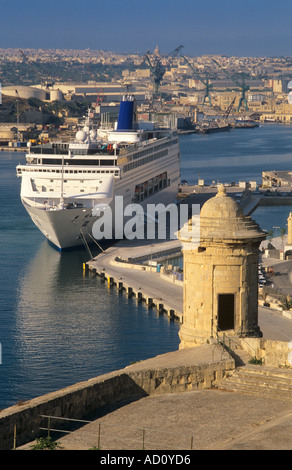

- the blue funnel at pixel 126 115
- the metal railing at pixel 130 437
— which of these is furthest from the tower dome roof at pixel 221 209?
the blue funnel at pixel 126 115

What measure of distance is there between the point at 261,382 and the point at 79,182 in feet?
110

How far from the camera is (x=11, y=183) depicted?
73062mm

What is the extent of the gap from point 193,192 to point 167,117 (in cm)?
539

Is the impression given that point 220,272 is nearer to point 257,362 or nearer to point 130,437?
point 257,362

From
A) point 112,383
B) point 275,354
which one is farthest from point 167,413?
point 275,354

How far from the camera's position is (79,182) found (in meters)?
41.2

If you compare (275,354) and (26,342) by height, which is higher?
(275,354)

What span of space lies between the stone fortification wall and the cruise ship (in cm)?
3072

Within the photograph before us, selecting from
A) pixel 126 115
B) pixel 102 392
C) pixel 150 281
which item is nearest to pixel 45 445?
pixel 102 392

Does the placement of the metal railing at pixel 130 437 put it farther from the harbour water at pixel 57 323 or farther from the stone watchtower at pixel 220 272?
the harbour water at pixel 57 323

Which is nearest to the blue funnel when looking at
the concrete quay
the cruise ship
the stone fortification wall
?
the cruise ship

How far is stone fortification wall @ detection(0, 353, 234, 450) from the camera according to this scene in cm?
689

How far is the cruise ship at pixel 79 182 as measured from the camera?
39.4m

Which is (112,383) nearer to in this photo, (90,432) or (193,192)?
(90,432)
